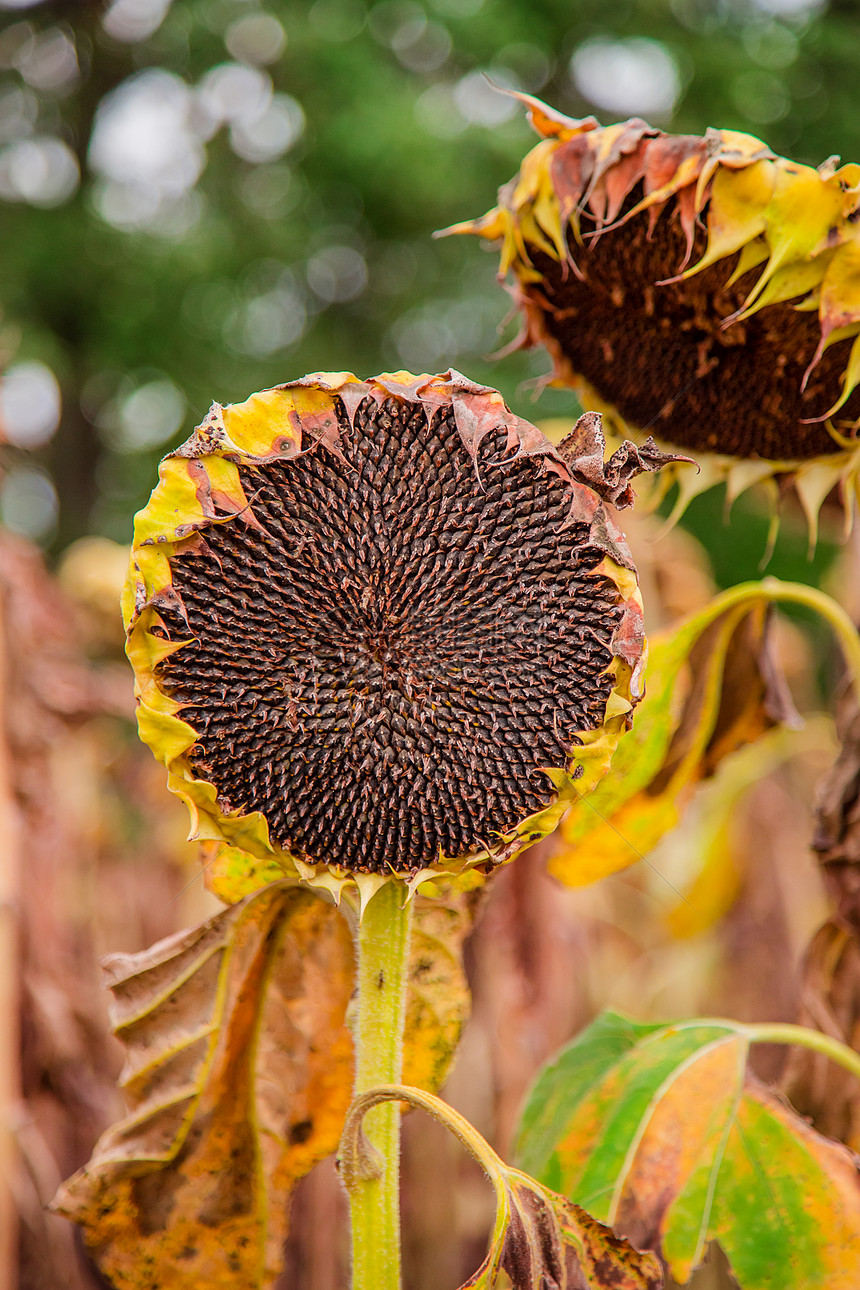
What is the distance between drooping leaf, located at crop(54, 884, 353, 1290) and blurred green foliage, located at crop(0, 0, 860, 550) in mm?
3549

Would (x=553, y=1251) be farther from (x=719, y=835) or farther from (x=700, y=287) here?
(x=719, y=835)

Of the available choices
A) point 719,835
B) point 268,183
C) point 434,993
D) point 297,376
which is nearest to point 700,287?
point 434,993

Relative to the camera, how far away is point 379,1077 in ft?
2.04

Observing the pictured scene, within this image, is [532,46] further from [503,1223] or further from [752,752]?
[503,1223]

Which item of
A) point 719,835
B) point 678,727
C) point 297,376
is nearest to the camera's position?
point 678,727

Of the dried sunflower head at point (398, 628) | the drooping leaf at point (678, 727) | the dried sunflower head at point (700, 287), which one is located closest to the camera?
the dried sunflower head at point (398, 628)

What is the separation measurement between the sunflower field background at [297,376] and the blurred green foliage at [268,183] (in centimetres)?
2

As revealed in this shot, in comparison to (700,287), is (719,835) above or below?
below

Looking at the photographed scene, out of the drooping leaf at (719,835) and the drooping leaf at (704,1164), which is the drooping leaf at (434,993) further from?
the drooping leaf at (719,835)

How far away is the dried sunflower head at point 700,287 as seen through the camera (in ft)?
2.15

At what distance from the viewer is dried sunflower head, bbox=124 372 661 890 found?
1.79 ft

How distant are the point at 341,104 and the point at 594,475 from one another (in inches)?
191

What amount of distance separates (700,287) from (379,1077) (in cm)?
52

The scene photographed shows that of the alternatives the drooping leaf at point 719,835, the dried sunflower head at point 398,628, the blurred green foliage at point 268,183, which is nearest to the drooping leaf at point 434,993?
the dried sunflower head at point 398,628
